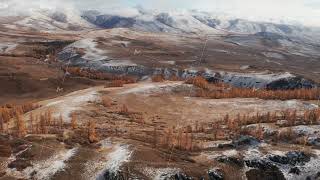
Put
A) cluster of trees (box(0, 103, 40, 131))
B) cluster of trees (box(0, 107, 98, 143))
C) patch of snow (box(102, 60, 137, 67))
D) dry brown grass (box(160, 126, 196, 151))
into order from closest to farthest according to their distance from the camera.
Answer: dry brown grass (box(160, 126, 196, 151))
cluster of trees (box(0, 107, 98, 143))
cluster of trees (box(0, 103, 40, 131))
patch of snow (box(102, 60, 137, 67))

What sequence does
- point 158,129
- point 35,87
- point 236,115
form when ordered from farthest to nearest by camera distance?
point 35,87 < point 236,115 < point 158,129

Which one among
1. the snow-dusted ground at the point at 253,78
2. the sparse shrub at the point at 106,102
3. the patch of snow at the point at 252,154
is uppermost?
the patch of snow at the point at 252,154

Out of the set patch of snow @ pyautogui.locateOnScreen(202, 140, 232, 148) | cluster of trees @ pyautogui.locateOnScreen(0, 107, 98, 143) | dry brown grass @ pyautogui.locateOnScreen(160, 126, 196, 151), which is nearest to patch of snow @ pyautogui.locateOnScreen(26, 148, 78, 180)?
cluster of trees @ pyautogui.locateOnScreen(0, 107, 98, 143)

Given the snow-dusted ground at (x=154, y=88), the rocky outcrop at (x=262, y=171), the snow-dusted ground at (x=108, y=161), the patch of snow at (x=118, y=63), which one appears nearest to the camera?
the snow-dusted ground at (x=108, y=161)

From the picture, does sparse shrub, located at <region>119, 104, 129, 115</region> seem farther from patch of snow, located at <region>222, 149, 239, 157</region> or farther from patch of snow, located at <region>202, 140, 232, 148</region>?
patch of snow, located at <region>222, 149, 239, 157</region>

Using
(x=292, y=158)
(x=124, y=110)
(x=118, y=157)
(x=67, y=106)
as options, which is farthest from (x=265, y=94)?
(x=118, y=157)

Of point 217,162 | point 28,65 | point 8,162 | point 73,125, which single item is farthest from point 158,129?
point 28,65

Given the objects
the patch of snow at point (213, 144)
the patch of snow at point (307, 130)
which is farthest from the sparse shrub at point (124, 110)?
the patch of snow at point (307, 130)

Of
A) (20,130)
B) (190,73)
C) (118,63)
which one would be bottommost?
(118,63)

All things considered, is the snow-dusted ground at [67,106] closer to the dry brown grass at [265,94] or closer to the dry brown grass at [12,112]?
the dry brown grass at [12,112]

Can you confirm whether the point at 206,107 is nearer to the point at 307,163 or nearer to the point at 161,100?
the point at 161,100

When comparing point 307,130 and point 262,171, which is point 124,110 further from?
point 262,171
